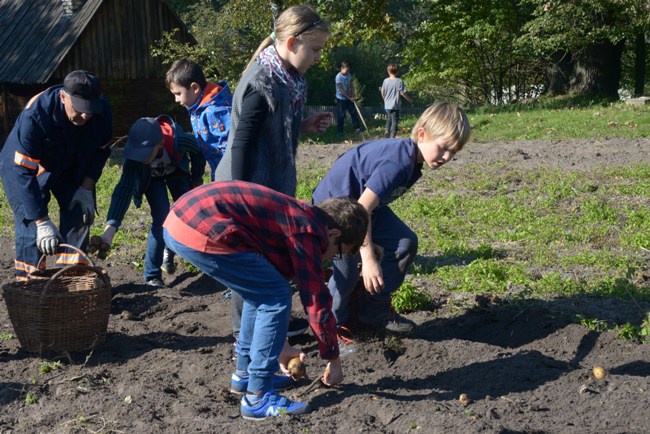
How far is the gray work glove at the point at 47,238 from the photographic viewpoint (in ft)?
18.0

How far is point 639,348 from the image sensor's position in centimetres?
497

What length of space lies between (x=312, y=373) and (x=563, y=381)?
140 centimetres

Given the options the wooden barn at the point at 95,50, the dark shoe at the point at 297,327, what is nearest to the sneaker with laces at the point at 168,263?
the dark shoe at the point at 297,327

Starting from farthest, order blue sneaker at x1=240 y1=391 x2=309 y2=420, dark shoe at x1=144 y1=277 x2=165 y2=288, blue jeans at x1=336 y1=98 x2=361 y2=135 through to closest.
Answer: blue jeans at x1=336 y1=98 x2=361 y2=135, dark shoe at x1=144 y1=277 x2=165 y2=288, blue sneaker at x1=240 y1=391 x2=309 y2=420

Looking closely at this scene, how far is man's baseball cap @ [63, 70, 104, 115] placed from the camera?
5301 millimetres

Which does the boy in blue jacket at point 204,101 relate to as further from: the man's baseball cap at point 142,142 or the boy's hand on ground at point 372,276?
the boy's hand on ground at point 372,276

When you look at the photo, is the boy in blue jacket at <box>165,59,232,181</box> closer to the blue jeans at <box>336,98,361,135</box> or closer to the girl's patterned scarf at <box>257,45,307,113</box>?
the girl's patterned scarf at <box>257,45,307,113</box>

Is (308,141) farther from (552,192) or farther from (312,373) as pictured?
(312,373)

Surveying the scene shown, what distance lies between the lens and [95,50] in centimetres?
2333

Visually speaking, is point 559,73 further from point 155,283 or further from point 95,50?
point 155,283

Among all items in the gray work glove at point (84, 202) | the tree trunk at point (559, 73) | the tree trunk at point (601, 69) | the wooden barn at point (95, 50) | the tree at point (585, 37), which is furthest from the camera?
the tree trunk at point (559, 73)

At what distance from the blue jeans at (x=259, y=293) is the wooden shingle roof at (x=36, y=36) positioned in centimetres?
1900

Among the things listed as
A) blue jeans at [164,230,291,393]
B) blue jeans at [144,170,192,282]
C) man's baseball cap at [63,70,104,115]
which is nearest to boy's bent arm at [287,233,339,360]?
blue jeans at [164,230,291,393]

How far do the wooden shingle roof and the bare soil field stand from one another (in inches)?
673
